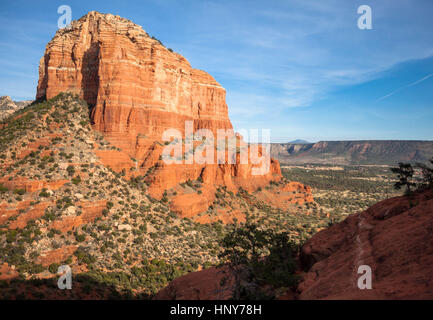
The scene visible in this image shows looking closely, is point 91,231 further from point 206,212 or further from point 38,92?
point 38,92

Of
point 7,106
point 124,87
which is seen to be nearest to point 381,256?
point 124,87

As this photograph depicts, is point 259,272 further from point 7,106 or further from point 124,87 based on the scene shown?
point 7,106

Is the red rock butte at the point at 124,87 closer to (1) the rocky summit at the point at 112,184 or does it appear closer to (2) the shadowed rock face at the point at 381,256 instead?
(1) the rocky summit at the point at 112,184

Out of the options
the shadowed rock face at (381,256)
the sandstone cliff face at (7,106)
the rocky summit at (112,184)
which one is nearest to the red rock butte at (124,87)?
the rocky summit at (112,184)

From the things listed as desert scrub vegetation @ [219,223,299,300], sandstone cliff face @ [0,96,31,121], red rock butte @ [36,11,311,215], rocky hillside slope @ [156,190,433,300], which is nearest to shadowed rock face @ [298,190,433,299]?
rocky hillside slope @ [156,190,433,300]

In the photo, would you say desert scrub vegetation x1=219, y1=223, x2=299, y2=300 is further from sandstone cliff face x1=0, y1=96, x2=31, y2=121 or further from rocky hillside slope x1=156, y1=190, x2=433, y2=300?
sandstone cliff face x1=0, y1=96, x2=31, y2=121
